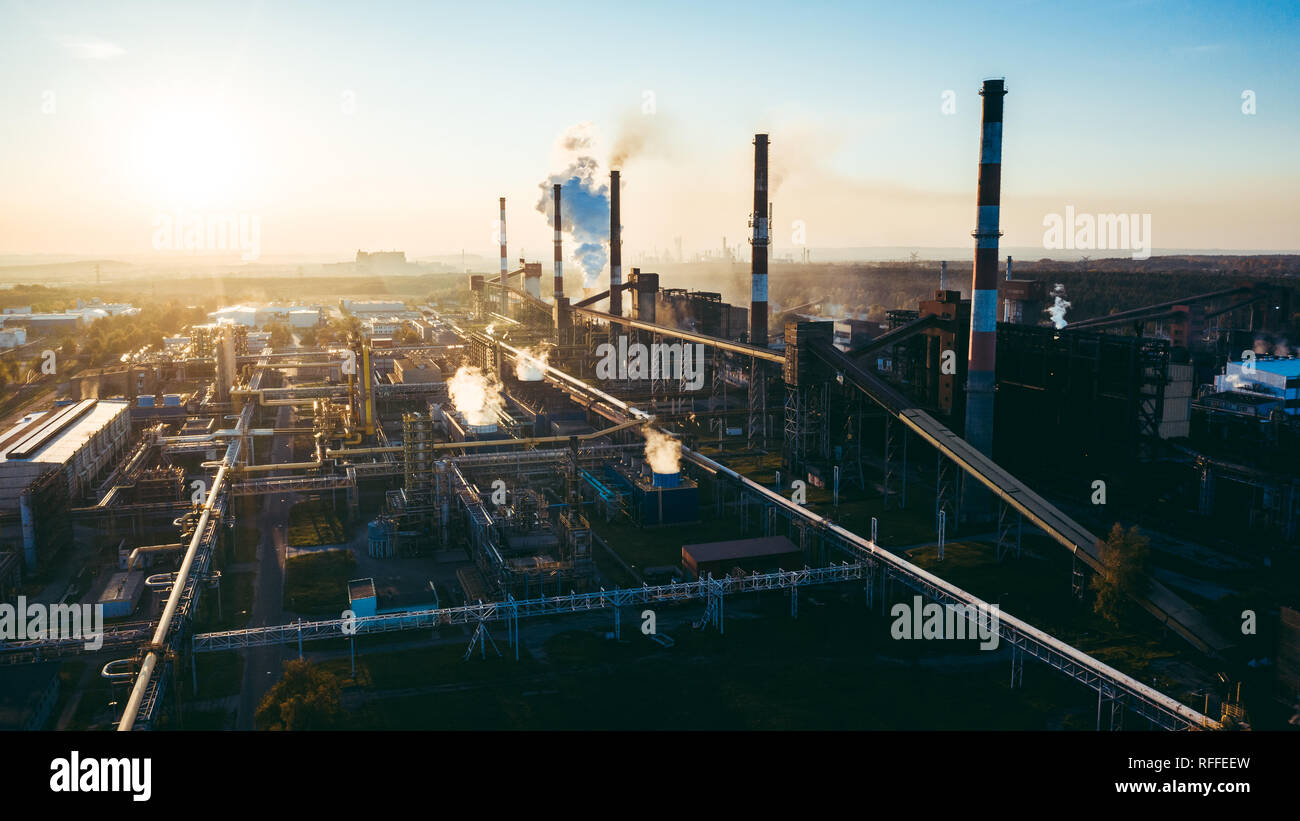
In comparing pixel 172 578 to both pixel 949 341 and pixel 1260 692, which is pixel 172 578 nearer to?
pixel 1260 692

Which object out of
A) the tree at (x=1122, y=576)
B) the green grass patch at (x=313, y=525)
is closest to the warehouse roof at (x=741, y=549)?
the tree at (x=1122, y=576)

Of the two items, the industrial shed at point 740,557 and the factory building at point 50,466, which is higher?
the factory building at point 50,466

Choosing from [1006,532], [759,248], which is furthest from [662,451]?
[759,248]

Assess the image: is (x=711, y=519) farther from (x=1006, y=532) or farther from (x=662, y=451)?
(x=1006, y=532)

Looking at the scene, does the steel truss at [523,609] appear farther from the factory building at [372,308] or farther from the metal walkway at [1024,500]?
the factory building at [372,308]

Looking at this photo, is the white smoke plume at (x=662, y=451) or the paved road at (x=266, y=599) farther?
the white smoke plume at (x=662, y=451)
